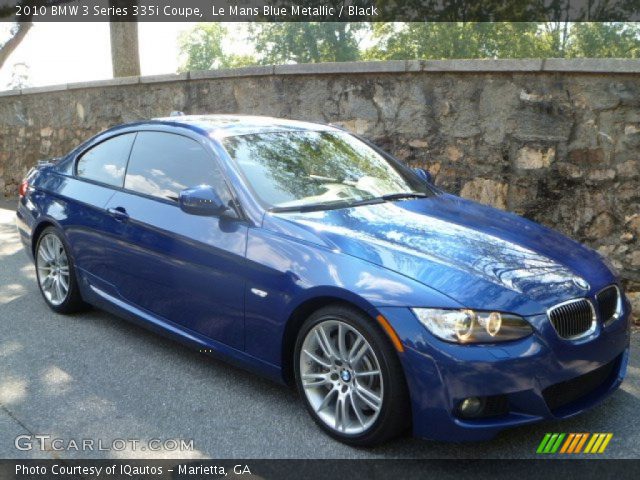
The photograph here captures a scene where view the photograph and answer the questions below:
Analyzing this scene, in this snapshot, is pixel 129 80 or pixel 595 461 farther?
pixel 129 80

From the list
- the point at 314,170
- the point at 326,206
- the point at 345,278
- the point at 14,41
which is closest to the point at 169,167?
the point at 314,170

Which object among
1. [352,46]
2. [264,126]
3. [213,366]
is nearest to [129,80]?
[264,126]

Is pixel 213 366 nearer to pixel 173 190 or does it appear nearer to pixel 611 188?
pixel 173 190

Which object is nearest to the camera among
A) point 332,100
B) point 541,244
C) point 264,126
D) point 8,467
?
point 8,467

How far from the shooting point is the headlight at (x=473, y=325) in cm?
302

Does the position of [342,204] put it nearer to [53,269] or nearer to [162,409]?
[162,409]

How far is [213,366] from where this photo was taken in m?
4.44

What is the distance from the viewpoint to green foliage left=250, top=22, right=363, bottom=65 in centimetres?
4781

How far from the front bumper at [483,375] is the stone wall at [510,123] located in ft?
9.46

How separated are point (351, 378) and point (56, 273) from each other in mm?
Result: 3027

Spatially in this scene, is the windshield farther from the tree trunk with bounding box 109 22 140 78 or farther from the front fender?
the tree trunk with bounding box 109 22 140 78

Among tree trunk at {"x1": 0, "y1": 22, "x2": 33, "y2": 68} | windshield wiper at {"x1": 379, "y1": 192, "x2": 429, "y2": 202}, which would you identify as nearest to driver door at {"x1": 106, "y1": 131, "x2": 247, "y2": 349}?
windshield wiper at {"x1": 379, "y1": 192, "x2": 429, "y2": 202}

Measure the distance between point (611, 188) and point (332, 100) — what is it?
2.98m

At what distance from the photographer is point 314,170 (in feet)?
14.2
